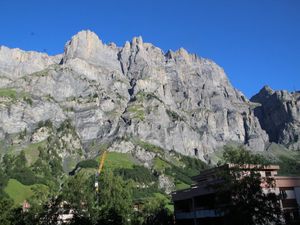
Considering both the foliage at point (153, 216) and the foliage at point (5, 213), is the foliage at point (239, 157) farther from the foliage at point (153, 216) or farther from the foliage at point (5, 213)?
the foliage at point (5, 213)

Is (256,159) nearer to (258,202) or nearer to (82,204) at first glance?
(258,202)

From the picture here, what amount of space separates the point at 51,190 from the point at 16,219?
18.9 m

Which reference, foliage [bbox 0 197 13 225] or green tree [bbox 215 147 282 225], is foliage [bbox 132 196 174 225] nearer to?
foliage [bbox 0 197 13 225]

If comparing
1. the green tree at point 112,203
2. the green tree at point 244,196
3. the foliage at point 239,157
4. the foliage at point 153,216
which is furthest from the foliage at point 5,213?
the foliage at point 239,157

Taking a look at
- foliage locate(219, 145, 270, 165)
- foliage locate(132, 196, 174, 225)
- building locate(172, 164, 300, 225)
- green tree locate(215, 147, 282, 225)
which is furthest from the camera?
foliage locate(132, 196, 174, 225)

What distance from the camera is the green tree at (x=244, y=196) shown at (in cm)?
6103

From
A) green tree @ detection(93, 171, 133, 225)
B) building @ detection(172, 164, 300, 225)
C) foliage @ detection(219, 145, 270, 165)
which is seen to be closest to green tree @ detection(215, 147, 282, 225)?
foliage @ detection(219, 145, 270, 165)

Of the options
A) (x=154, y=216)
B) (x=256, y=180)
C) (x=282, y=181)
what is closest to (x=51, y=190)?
(x=154, y=216)

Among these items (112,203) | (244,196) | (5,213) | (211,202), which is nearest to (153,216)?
(112,203)

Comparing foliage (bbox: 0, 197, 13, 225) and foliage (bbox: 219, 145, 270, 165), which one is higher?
foliage (bbox: 219, 145, 270, 165)

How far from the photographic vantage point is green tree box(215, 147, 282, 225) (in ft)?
200

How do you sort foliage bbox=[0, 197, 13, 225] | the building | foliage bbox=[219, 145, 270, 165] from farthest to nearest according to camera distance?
foliage bbox=[0, 197, 13, 225] → the building → foliage bbox=[219, 145, 270, 165]

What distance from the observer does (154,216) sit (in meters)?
133

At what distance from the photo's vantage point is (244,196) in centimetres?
6269
